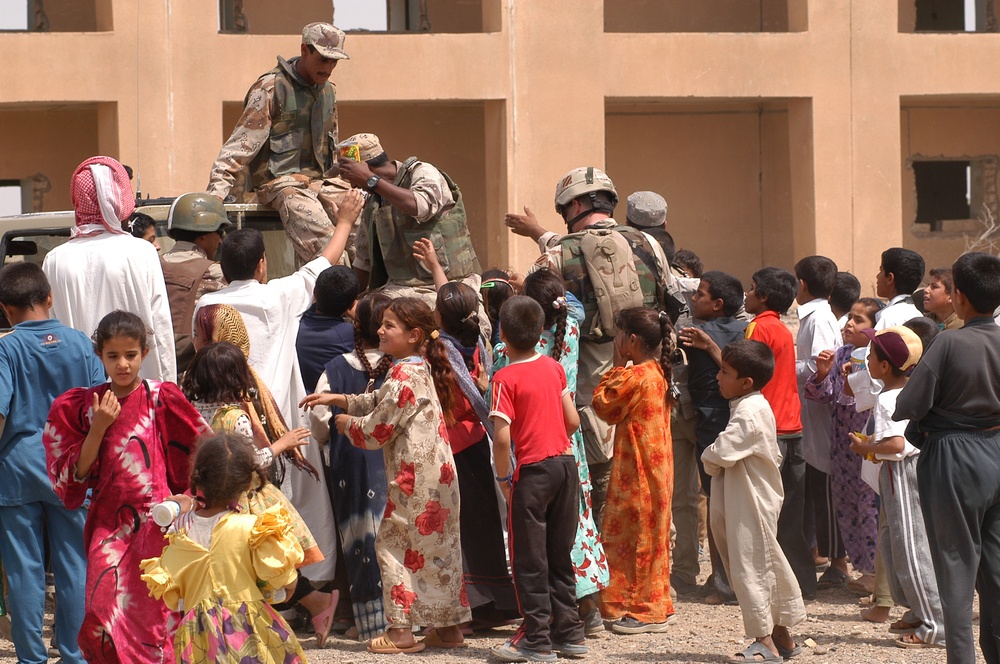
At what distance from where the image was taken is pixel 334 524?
6.84 meters

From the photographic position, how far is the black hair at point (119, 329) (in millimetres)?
5355

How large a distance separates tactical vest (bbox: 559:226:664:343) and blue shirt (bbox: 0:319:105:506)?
265 centimetres

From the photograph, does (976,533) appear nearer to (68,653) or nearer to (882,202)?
(68,653)

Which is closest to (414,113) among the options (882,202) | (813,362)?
(882,202)

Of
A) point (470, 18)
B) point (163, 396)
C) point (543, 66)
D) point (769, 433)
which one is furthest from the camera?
point (470, 18)

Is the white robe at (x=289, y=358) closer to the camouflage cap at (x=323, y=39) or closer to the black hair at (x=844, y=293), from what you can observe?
the camouflage cap at (x=323, y=39)

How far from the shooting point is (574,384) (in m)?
6.93

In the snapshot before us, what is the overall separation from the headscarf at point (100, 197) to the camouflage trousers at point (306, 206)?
149 centimetres

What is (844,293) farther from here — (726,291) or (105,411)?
(105,411)

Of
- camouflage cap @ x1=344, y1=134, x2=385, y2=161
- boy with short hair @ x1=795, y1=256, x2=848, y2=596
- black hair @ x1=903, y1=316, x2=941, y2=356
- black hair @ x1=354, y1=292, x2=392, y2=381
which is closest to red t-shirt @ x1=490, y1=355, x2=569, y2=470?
black hair @ x1=354, y1=292, x2=392, y2=381

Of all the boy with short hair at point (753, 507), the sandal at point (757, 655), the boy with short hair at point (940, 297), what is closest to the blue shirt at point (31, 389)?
the boy with short hair at point (753, 507)

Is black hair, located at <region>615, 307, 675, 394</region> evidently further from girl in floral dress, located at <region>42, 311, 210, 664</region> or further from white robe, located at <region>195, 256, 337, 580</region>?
girl in floral dress, located at <region>42, 311, 210, 664</region>

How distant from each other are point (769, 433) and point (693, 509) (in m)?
1.71

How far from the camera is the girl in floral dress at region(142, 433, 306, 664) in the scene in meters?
4.70
